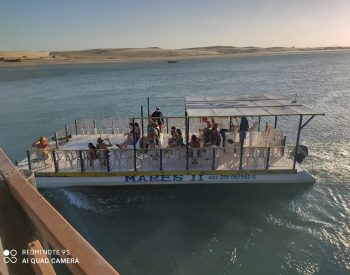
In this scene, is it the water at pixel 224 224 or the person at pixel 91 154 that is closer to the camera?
the water at pixel 224 224

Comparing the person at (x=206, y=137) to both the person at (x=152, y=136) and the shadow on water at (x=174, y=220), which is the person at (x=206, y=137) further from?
the person at (x=152, y=136)

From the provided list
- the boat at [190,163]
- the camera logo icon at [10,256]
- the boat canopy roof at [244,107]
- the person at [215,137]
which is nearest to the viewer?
the camera logo icon at [10,256]

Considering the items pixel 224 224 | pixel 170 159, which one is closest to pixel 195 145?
pixel 170 159

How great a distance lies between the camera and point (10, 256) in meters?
2.38

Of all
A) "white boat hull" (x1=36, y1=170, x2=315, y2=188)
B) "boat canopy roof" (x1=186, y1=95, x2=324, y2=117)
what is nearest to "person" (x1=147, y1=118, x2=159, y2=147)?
"white boat hull" (x1=36, y1=170, x2=315, y2=188)

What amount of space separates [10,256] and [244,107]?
41.9 feet

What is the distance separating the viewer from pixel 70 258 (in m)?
1.87

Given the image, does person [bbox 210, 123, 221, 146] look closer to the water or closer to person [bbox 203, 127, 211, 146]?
person [bbox 203, 127, 211, 146]

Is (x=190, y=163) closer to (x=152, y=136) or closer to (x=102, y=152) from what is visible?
(x=152, y=136)

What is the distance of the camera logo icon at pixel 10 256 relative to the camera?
2330mm

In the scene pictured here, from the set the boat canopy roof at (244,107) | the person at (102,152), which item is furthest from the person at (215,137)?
the person at (102,152)

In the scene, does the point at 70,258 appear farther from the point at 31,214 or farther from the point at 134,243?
the point at 134,243

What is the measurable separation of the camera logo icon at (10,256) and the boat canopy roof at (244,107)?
36.0 feet

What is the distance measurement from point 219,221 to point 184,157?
3235mm
